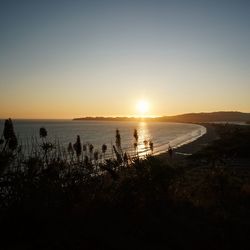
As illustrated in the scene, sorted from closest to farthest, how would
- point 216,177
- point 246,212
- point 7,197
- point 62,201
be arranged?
point 7,197
point 62,201
point 246,212
point 216,177

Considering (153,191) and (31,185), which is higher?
(31,185)

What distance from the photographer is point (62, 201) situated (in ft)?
28.4

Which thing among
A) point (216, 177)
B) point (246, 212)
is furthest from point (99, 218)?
point (216, 177)

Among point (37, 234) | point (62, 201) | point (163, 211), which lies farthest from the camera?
point (163, 211)

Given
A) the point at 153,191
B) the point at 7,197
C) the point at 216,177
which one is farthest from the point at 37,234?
the point at 216,177

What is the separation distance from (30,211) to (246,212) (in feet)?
19.3

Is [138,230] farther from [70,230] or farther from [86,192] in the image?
[86,192]

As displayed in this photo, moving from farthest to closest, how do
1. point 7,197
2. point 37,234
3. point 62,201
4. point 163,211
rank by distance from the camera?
point 163,211, point 62,201, point 7,197, point 37,234

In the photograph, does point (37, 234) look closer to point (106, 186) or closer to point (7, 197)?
point (7, 197)

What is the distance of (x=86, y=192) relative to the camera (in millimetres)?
9562

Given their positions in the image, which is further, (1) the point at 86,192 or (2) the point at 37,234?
(1) the point at 86,192

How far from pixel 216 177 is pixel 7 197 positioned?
24.9 feet

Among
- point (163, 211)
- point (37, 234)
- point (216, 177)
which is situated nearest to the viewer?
point (37, 234)

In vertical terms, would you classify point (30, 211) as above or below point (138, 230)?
above
